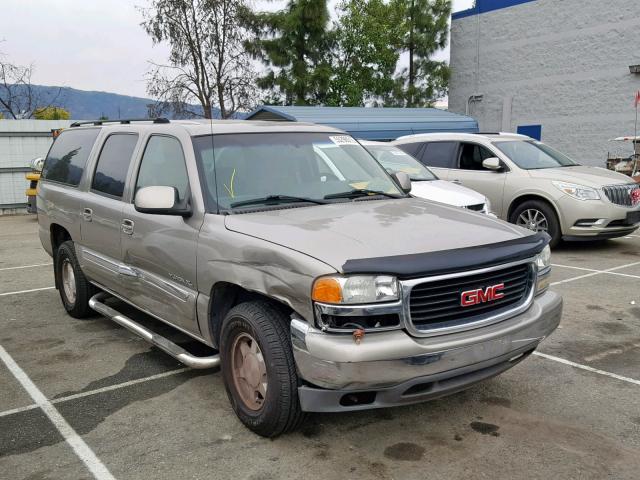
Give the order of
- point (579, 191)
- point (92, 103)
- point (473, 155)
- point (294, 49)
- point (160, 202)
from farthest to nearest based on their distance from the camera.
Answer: point (92, 103) → point (294, 49) → point (473, 155) → point (579, 191) → point (160, 202)

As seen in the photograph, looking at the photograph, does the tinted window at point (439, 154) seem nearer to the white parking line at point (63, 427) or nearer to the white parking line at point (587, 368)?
the white parking line at point (587, 368)

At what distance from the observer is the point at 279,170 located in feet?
13.9

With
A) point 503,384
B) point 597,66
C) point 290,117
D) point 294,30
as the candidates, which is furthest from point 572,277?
point 294,30

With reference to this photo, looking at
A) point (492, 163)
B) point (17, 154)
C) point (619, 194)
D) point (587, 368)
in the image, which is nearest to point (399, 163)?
point (492, 163)

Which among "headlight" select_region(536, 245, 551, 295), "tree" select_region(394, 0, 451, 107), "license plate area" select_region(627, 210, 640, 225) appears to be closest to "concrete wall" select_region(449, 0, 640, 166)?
"tree" select_region(394, 0, 451, 107)

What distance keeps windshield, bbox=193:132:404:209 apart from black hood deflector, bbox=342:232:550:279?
1.16 meters

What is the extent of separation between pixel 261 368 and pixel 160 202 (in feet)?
4.03

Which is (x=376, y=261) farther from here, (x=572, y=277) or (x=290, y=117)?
(x=290, y=117)

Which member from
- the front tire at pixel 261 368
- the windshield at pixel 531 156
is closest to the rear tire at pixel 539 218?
the windshield at pixel 531 156

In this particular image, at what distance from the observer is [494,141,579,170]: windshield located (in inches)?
387

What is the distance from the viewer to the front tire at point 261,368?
10.5ft

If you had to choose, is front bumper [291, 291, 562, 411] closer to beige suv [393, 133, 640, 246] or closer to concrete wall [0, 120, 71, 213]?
beige suv [393, 133, 640, 246]

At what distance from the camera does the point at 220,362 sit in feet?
12.4

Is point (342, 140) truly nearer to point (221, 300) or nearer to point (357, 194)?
point (357, 194)
